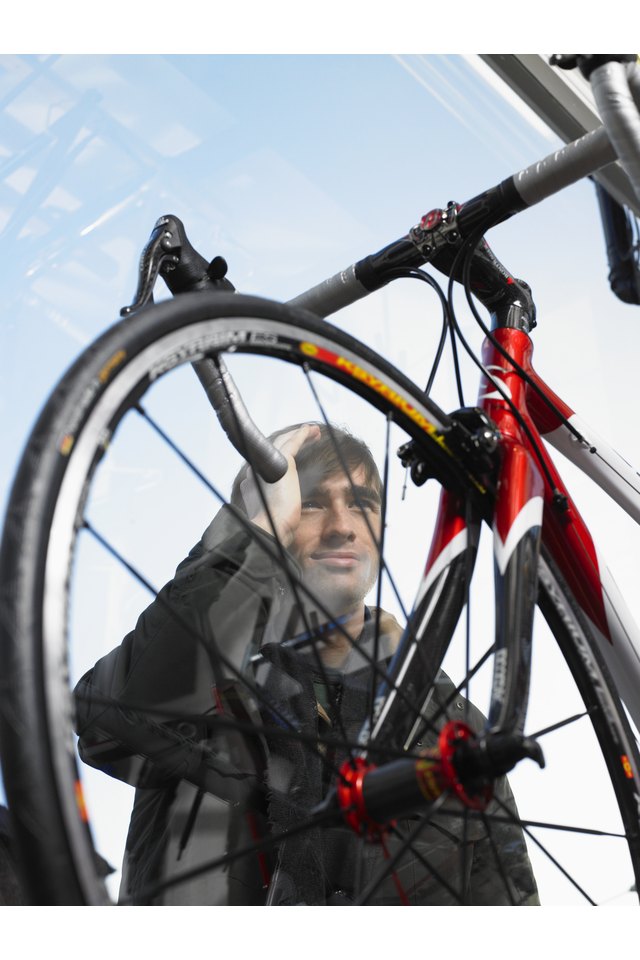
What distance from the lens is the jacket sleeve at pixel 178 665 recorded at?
0.86 meters

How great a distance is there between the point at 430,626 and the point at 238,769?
0.34 metres

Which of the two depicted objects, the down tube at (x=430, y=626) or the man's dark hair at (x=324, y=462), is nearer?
the down tube at (x=430, y=626)

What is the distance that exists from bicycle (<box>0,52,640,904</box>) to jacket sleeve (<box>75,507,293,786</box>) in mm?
12

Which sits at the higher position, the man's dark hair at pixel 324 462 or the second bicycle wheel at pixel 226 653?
the man's dark hair at pixel 324 462

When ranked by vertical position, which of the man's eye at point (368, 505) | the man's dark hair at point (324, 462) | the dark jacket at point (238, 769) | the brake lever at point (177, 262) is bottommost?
the dark jacket at point (238, 769)

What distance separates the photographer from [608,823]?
1.50 metres

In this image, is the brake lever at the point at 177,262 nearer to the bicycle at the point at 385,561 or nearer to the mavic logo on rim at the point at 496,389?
the bicycle at the point at 385,561

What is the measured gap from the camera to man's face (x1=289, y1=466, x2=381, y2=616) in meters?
1.06

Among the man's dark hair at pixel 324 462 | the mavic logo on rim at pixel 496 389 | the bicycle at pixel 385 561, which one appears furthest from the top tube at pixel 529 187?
the man's dark hair at pixel 324 462

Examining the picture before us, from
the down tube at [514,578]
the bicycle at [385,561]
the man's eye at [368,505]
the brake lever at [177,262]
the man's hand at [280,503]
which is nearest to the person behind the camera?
the bicycle at [385,561]

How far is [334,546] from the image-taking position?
3.55 ft

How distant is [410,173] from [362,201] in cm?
10
